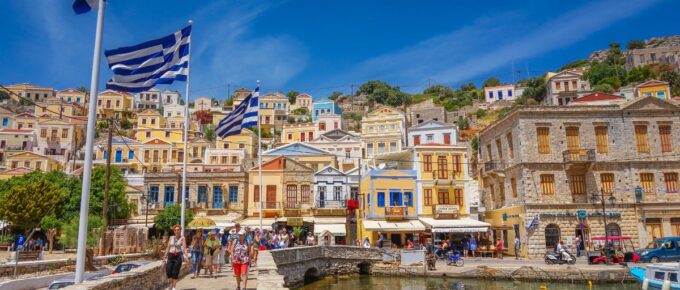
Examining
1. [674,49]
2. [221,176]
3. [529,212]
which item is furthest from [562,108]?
[674,49]

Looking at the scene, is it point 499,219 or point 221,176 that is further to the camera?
point 221,176

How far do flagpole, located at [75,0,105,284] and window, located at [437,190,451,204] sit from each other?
32.4 metres

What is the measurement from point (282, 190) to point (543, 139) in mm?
21681

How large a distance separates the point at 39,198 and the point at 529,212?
36.7 meters

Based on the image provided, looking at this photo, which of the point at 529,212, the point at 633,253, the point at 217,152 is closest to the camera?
the point at 633,253

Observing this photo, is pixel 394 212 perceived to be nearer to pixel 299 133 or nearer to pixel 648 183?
pixel 648 183

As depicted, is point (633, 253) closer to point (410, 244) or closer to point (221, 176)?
point (410, 244)

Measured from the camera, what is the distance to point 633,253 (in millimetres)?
28734

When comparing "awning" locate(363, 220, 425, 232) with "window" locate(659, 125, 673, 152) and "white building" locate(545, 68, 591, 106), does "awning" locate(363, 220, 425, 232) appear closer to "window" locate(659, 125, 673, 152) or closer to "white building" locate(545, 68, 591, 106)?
"window" locate(659, 125, 673, 152)

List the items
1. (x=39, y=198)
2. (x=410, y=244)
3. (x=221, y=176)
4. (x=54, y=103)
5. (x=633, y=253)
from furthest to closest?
(x=54, y=103) → (x=221, y=176) → (x=39, y=198) → (x=410, y=244) → (x=633, y=253)

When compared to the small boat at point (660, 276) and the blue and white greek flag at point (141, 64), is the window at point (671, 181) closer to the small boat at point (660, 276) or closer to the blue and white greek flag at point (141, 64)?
the small boat at point (660, 276)

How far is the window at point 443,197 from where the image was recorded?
40.0 metres

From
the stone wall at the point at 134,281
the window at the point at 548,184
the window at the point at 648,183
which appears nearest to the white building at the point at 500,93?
the window at the point at 648,183

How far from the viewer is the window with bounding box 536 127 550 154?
3406 cm
